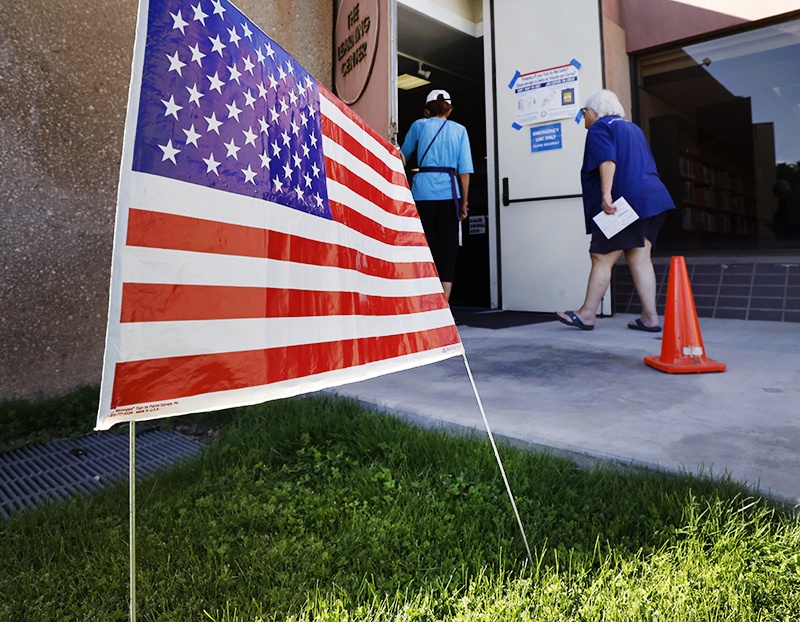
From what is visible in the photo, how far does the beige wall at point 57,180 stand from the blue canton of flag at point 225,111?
2.24 metres

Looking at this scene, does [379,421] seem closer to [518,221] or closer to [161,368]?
[161,368]

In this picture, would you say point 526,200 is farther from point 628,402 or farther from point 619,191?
point 628,402

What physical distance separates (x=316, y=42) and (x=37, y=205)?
2.66m

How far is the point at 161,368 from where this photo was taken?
38.6 inches

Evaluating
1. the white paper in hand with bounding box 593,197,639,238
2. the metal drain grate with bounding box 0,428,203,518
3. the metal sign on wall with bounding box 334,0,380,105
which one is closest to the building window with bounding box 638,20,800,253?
the white paper in hand with bounding box 593,197,639,238

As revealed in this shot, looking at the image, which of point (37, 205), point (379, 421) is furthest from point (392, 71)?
point (379, 421)

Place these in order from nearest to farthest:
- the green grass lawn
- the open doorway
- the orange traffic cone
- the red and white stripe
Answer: the red and white stripe → the green grass lawn → the orange traffic cone → the open doorway

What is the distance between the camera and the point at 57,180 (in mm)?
3035

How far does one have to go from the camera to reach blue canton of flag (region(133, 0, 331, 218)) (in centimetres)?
99

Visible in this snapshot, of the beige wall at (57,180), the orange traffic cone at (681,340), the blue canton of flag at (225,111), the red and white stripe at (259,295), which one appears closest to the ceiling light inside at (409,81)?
the beige wall at (57,180)

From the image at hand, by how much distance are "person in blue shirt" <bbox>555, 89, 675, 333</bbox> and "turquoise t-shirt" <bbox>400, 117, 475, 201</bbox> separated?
0.94m

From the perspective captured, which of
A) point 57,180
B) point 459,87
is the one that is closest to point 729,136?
point 459,87

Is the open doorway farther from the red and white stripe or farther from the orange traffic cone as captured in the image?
the red and white stripe

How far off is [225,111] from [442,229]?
11.8 feet
